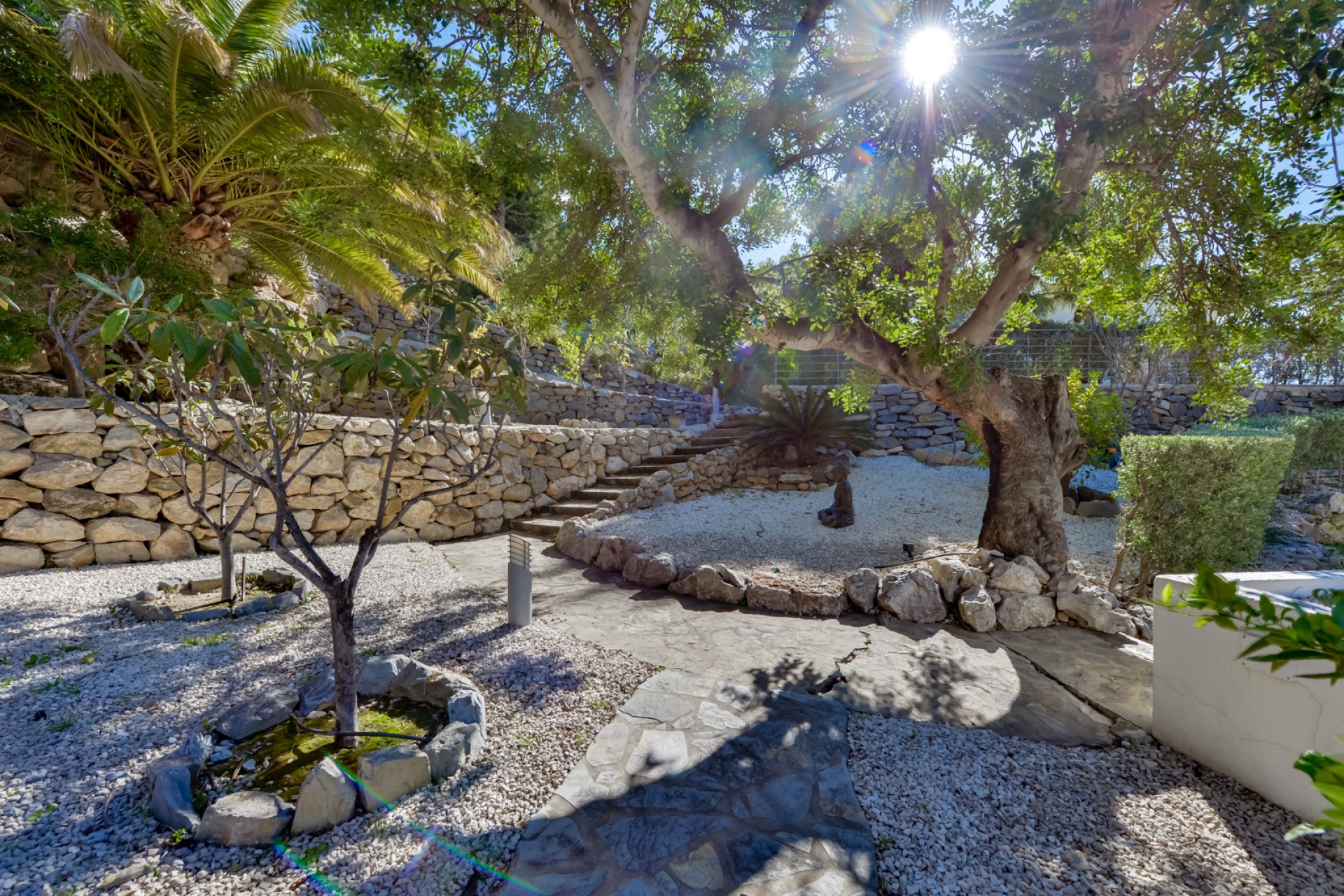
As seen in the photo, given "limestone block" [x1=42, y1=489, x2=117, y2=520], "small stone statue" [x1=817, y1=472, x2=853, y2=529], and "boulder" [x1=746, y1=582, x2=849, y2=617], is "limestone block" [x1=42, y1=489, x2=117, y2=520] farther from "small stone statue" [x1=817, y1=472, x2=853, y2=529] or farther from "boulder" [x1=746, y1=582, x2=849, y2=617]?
"small stone statue" [x1=817, y1=472, x2=853, y2=529]

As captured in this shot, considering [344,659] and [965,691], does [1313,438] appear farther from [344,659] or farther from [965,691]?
[344,659]

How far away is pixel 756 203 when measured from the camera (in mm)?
5059

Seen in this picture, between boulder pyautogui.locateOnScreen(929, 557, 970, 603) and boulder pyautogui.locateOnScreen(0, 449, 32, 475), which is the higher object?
boulder pyautogui.locateOnScreen(0, 449, 32, 475)

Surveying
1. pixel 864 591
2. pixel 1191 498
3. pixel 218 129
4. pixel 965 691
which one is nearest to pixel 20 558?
pixel 218 129

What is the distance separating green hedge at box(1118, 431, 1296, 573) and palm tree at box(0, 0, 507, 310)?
213 inches

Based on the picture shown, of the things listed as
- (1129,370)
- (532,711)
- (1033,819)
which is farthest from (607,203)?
(1129,370)

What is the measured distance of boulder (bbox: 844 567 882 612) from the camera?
3.84 m

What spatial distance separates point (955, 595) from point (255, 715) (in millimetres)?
3864

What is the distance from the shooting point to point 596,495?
7293 mm

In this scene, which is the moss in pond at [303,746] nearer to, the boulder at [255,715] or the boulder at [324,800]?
the boulder at [255,715]

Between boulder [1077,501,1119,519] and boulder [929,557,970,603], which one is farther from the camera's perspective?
boulder [1077,501,1119,519]

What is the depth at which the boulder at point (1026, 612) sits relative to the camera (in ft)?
11.8

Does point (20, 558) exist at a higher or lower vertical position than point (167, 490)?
lower

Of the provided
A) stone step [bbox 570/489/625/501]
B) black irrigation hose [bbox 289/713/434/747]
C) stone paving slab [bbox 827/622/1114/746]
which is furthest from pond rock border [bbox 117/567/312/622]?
stone step [bbox 570/489/625/501]
